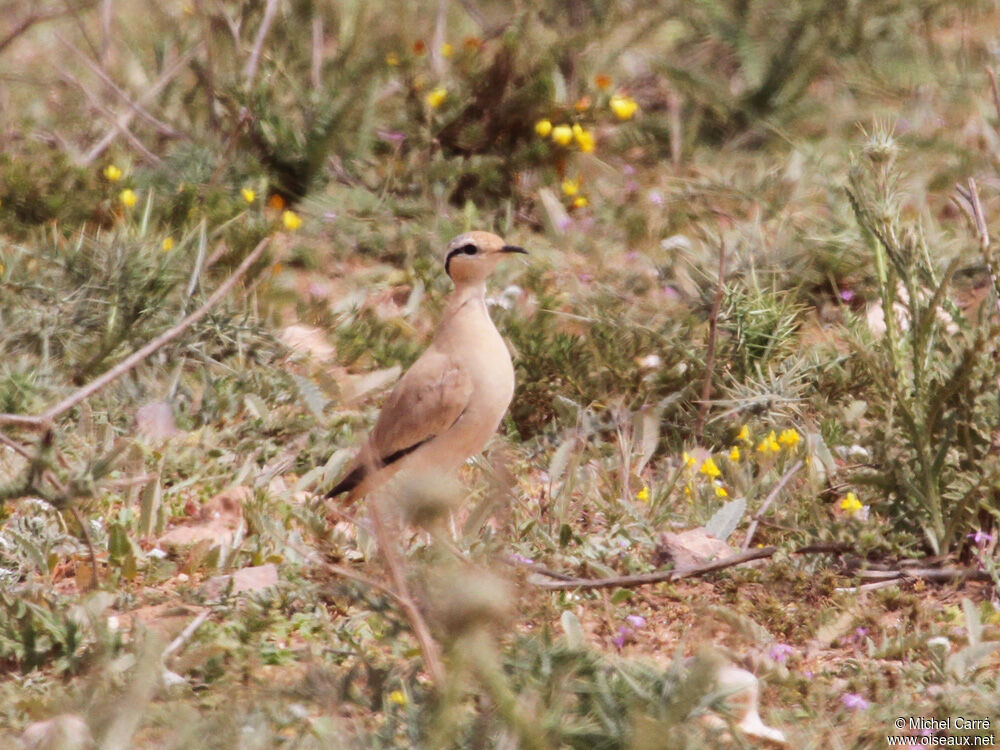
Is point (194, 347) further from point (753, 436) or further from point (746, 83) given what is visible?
point (746, 83)

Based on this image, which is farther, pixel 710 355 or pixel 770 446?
pixel 710 355

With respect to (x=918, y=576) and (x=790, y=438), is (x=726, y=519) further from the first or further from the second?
(x=918, y=576)

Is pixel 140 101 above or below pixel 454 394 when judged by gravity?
above

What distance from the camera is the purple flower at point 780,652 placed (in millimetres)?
3232

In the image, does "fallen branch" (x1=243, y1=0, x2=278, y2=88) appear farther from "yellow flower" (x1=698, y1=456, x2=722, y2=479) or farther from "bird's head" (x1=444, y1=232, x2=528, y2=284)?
"yellow flower" (x1=698, y1=456, x2=722, y2=479)

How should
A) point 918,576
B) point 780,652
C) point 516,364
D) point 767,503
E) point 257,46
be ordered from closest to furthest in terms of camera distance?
point 780,652 < point 918,576 < point 767,503 < point 516,364 < point 257,46

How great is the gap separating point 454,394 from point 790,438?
105cm

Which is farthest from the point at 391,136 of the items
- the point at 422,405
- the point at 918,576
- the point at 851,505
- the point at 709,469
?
the point at 918,576

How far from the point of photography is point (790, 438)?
4129 millimetres

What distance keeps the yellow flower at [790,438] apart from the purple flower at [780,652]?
98cm

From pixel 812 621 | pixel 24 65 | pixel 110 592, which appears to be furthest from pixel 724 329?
pixel 24 65

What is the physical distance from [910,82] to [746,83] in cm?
89

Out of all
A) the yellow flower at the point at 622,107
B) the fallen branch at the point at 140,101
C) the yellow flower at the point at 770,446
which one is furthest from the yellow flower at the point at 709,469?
the fallen branch at the point at 140,101

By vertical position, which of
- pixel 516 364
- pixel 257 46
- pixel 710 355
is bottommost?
pixel 516 364
